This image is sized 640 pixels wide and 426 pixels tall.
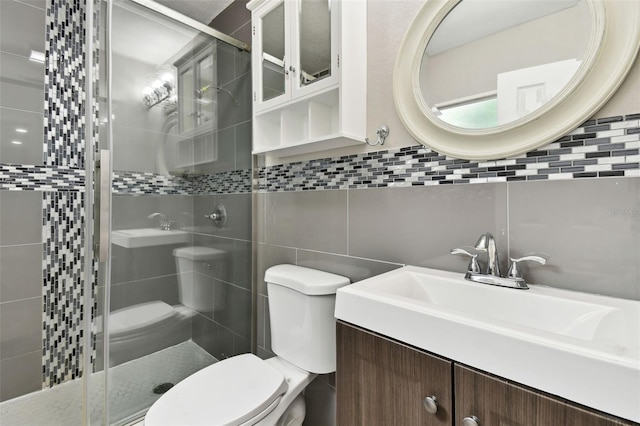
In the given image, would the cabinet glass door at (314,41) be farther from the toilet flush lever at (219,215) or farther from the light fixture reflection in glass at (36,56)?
the light fixture reflection in glass at (36,56)

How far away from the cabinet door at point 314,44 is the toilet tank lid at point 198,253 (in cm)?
92

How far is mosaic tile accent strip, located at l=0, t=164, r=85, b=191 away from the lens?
151 cm

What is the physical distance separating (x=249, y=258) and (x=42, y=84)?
4.98 ft

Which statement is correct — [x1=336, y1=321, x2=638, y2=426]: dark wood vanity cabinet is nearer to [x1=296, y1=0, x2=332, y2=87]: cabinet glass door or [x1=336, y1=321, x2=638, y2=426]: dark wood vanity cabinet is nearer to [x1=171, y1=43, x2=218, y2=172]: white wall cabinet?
[x1=296, y1=0, x2=332, y2=87]: cabinet glass door

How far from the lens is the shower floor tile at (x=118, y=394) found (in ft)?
3.88

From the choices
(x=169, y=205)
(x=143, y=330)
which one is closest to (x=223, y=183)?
(x=169, y=205)

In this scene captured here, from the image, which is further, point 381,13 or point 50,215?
point 50,215

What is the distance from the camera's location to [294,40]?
1214mm

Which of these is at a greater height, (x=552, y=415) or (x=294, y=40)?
(x=294, y=40)

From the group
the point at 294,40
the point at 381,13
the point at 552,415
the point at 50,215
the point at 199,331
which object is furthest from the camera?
the point at 50,215

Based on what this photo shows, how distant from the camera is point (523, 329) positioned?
21.0 inches

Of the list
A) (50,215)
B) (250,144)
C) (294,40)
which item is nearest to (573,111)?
(294,40)

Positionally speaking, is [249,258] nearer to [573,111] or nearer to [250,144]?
[250,144]

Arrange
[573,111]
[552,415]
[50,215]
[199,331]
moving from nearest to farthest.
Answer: [552,415] → [573,111] → [199,331] → [50,215]
